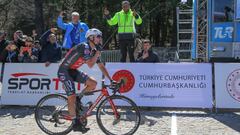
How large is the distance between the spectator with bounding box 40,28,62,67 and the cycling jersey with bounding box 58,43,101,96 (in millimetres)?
3873

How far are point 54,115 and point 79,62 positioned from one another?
1050 millimetres

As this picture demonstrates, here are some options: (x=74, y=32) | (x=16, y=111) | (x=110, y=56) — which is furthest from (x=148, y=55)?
(x=110, y=56)

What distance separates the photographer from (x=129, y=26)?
12.7 metres

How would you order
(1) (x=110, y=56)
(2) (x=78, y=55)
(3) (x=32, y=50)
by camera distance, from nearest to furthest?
(2) (x=78, y=55), (3) (x=32, y=50), (1) (x=110, y=56)

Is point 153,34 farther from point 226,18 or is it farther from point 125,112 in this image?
point 125,112

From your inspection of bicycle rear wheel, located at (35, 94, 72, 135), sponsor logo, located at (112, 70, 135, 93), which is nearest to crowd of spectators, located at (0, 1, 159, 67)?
sponsor logo, located at (112, 70, 135, 93)

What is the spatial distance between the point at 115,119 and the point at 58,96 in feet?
3.59

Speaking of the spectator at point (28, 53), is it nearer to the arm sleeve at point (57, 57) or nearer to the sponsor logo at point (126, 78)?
the arm sleeve at point (57, 57)

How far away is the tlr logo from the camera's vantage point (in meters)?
14.8

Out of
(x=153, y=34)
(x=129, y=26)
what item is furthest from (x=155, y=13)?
(x=129, y=26)

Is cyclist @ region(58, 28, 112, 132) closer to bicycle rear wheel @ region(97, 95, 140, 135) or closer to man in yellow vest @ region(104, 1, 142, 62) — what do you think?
bicycle rear wheel @ region(97, 95, 140, 135)

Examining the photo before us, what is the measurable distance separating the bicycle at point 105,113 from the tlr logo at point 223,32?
25.9 ft

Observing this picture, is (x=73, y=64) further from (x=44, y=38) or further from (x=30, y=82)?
(x=44, y=38)

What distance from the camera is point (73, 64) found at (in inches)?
308
